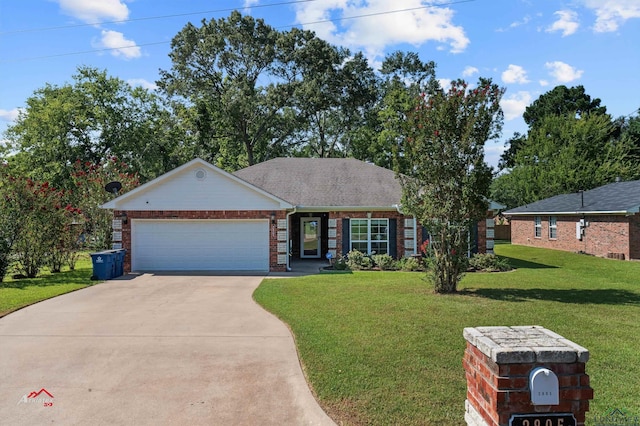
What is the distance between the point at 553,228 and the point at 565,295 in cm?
1840

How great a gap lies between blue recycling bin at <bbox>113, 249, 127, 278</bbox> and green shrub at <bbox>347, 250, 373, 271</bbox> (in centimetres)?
843

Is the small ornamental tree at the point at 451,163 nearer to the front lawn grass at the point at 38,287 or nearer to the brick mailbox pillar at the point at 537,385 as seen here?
the brick mailbox pillar at the point at 537,385

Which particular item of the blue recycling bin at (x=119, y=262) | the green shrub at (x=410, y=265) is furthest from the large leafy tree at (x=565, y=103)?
the blue recycling bin at (x=119, y=262)

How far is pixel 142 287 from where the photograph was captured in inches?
513

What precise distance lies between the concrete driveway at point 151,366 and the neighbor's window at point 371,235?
8.95 metres

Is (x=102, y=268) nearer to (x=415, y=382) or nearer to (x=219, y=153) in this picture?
(x=415, y=382)

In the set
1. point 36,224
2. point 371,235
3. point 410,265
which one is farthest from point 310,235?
point 36,224

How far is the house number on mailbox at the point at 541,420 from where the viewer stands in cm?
302

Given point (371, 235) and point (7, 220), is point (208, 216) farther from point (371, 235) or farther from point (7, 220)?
point (371, 235)

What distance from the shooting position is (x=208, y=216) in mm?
16781

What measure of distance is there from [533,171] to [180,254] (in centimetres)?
3231

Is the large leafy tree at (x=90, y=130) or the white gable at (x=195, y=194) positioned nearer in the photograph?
the white gable at (x=195, y=194)

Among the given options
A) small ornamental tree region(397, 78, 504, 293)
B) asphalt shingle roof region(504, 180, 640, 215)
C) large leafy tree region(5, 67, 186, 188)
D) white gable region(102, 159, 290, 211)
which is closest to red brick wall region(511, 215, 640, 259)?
asphalt shingle roof region(504, 180, 640, 215)

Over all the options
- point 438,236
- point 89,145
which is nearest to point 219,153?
point 89,145
